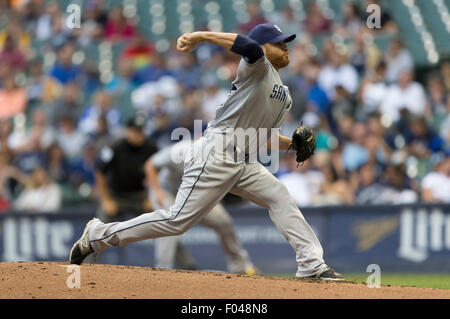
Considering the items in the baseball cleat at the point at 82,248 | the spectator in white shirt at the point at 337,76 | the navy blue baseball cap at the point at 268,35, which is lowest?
the baseball cleat at the point at 82,248

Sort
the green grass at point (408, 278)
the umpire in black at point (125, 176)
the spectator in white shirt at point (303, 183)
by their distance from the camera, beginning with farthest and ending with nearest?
the spectator in white shirt at point (303, 183)
the umpire in black at point (125, 176)
the green grass at point (408, 278)

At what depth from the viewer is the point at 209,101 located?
44.9ft

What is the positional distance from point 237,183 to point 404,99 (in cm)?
695

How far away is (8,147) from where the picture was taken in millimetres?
13805

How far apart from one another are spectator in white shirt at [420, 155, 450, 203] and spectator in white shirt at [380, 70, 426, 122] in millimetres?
1360

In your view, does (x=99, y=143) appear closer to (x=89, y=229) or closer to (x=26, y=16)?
(x=26, y=16)

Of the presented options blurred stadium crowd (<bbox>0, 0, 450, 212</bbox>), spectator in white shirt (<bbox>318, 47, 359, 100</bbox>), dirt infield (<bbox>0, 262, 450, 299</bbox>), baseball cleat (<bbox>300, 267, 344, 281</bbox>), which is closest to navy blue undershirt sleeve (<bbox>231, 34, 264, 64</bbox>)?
dirt infield (<bbox>0, 262, 450, 299</bbox>)

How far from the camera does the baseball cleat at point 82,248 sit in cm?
669

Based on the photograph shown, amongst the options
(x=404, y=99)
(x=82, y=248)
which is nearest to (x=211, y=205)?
(x=82, y=248)

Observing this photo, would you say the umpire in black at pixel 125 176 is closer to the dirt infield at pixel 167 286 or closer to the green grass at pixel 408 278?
the green grass at pixel 408 278

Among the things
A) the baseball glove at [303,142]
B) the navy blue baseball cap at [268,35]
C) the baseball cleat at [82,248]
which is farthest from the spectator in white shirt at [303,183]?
the navy blue baseball cap at [268,35]

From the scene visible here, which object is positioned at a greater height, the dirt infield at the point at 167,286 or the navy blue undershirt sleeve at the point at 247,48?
the navy blue undershirt sleeve at the point at 247,48

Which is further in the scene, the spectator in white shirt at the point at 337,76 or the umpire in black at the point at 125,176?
the spectator in white shirt at the point at 337,76

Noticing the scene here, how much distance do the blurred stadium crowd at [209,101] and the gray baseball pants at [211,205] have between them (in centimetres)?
520
